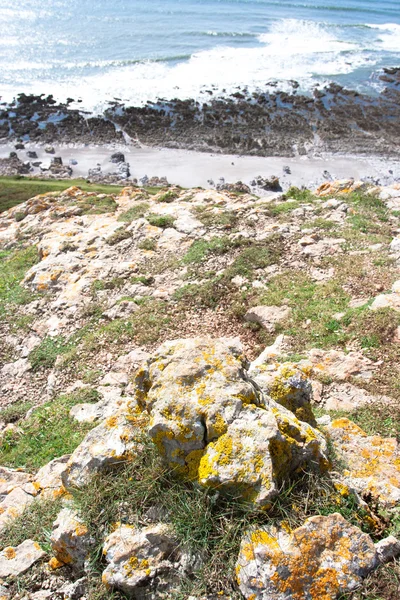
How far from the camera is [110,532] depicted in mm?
4762

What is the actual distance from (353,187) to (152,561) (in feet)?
58.0

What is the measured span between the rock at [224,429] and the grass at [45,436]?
10.7ft

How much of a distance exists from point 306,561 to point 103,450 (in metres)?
2.62

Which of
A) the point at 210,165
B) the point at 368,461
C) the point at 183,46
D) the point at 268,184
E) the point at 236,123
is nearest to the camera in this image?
the point at 368,461

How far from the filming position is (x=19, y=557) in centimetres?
511

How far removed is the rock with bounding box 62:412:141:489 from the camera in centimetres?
527

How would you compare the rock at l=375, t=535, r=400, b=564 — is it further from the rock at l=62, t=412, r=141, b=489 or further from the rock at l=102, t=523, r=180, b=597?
the rock at l=62, t=412, r=141, b=489

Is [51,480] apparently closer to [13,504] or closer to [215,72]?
[13,504]

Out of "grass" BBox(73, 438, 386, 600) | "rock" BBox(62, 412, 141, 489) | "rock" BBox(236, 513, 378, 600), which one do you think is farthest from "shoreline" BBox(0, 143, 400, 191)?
"rock" BBox(236, 513, 378, 600)

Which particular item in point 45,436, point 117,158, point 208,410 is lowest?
point 45,436

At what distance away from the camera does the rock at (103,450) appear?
207 inches

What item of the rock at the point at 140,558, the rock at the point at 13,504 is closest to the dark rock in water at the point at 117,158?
the rock at the point at 13,504

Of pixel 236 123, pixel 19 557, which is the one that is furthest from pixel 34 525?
pixel 236 123

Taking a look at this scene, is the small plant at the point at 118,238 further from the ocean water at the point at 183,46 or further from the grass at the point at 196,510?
the ocean water at the point at 183,46
